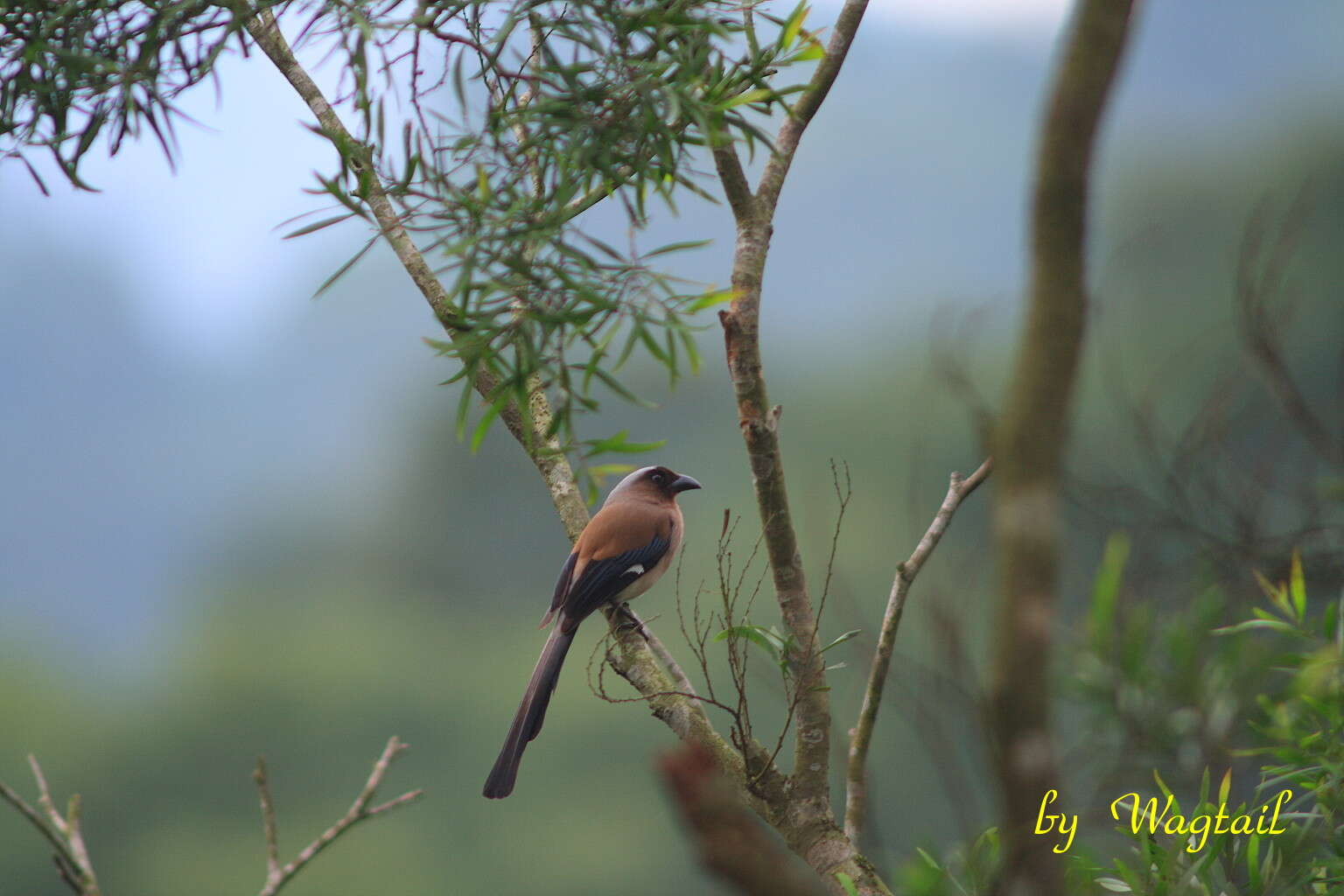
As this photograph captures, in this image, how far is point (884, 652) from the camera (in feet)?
6.06

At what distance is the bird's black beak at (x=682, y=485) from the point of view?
352cm

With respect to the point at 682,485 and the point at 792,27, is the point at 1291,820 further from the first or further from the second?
the point at 682,485

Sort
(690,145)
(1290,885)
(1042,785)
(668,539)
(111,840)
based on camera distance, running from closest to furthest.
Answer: (1042,785), (1290,885), (690,145), (668,539), (111,840)

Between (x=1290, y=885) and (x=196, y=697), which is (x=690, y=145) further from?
(x=196, y=697)

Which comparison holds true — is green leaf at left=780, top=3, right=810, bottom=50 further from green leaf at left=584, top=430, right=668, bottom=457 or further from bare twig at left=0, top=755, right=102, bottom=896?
bare twig at left=0, top=755, right=102, bottom=896

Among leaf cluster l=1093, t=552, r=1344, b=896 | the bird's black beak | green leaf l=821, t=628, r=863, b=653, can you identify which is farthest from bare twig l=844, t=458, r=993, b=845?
the bird's black beak

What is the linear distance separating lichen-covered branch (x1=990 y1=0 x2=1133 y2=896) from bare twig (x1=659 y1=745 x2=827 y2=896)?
12 centimetres

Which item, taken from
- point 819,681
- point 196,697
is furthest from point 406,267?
point 196,697

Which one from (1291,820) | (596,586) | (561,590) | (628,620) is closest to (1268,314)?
(1291,820)

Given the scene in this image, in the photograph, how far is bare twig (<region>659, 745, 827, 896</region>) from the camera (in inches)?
23.7

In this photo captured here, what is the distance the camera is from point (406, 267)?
91.5 inches

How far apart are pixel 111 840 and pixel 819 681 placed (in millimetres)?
25570

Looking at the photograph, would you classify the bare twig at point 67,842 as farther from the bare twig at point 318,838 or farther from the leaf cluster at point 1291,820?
the leaf cluster at point 1291,820

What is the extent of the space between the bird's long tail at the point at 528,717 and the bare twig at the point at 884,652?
0.73 m
